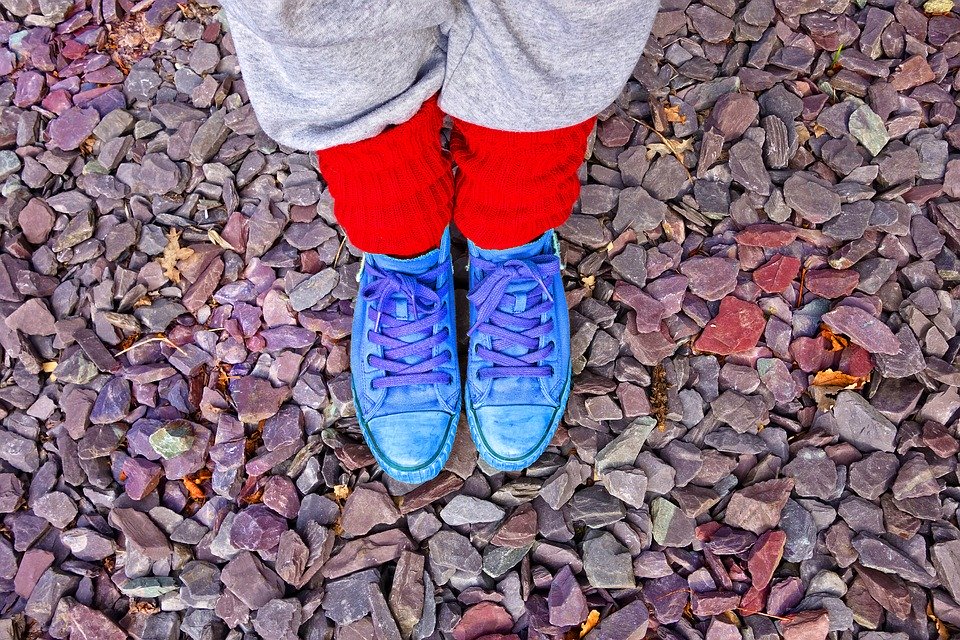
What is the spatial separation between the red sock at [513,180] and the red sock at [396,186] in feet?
0.15

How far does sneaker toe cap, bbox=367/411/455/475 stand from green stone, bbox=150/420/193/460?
37 cm

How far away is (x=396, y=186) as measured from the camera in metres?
1.12

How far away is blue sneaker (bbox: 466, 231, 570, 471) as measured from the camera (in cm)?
125

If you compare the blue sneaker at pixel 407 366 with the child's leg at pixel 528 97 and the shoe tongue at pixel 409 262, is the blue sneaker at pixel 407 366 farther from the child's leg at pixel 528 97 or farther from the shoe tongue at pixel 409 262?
the child's leg at pixel 528 97

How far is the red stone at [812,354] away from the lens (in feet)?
4.44

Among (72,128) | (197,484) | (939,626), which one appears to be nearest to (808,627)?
(939,626)

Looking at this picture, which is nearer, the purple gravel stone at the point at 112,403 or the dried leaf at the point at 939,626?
the dried leaf at the point at 939,626

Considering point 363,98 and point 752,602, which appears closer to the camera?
point 363,98

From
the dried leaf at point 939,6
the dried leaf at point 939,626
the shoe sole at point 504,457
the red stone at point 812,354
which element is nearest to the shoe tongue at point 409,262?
the shoe sole at point 504,457

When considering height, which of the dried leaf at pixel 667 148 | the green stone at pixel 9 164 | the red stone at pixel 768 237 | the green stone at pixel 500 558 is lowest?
the green stone at pixel 500 558

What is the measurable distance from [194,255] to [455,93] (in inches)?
29.5

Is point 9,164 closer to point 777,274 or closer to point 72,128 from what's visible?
point 72,128

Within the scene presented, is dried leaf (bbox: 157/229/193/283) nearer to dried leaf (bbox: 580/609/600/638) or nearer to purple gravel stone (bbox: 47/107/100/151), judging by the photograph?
purple gravel stone (bbox: 47/107/100/151)

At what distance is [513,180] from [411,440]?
490 millimetres
